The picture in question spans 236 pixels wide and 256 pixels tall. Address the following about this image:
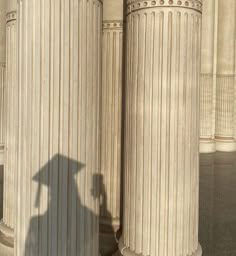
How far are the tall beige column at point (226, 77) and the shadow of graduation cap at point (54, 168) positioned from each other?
16683mm

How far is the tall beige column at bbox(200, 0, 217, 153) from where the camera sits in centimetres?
1725

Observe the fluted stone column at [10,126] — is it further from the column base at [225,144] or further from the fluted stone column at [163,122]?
the column base at [225,144]

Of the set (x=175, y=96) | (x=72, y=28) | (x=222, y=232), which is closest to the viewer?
(x=72, y=28)

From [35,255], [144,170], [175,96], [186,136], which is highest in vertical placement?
[175,96]

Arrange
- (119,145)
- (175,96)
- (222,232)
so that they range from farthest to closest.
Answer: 1. (222,232)
2. (119,145)
3. (175,96)

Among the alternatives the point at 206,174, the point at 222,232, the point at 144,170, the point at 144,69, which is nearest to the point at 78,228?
the point at 144,170

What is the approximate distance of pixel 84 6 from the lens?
2.94 metres

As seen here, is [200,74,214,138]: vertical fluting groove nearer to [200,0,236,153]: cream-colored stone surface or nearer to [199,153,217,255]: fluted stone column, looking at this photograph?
[200,0,236,153]: cream-colored stone surface

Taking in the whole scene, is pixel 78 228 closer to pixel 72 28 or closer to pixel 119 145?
pixel 72 28

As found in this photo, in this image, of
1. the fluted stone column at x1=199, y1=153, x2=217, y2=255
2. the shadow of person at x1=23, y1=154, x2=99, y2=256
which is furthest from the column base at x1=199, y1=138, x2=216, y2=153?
the shadow of person at x1=23, y1=154, x2=99, y2=256

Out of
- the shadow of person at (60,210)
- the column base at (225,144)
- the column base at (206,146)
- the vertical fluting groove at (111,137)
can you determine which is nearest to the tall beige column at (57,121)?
the shadow of person at (60,210)

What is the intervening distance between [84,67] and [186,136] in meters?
1.31

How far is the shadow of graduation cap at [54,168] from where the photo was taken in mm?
2936

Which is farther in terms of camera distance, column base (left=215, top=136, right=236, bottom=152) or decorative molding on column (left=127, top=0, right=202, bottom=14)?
column base (left=215, top=136, right=236, bottom=152)
